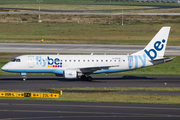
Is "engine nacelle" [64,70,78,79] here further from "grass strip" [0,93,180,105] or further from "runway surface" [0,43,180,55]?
"runway surface" [0,43,180,55]

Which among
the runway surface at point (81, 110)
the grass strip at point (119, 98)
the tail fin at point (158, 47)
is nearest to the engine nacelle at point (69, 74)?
the runway surface at point (81, 110)

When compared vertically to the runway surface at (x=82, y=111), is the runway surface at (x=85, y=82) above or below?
above

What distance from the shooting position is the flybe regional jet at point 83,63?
40656mm

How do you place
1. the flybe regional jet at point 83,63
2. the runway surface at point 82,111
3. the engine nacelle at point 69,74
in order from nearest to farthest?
the runway surface at point 82,111, the engine nacelle at point 69,74, the flybe regional jet at point 83,63

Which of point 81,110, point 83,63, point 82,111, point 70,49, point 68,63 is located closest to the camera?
point 82,111

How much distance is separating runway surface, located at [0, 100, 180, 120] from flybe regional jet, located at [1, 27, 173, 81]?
13131mm

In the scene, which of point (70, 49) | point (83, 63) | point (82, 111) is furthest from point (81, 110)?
point (70, 49)

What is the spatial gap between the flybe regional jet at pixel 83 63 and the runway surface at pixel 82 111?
13.1 metres

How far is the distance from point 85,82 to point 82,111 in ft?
53.2

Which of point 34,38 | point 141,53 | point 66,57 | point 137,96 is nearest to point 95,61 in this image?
point 66,57

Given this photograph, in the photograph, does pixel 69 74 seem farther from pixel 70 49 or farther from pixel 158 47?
pixel 70 49

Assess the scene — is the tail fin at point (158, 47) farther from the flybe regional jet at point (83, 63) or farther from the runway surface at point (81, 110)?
the runway surface at point (81, 110)

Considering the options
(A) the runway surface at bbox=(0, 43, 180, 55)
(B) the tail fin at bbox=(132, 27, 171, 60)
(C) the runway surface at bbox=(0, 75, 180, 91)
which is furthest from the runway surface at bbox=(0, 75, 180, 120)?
(A) the runway surface at bbox=(0, 43, 180, 55)

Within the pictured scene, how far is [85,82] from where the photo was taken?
4059 cm
